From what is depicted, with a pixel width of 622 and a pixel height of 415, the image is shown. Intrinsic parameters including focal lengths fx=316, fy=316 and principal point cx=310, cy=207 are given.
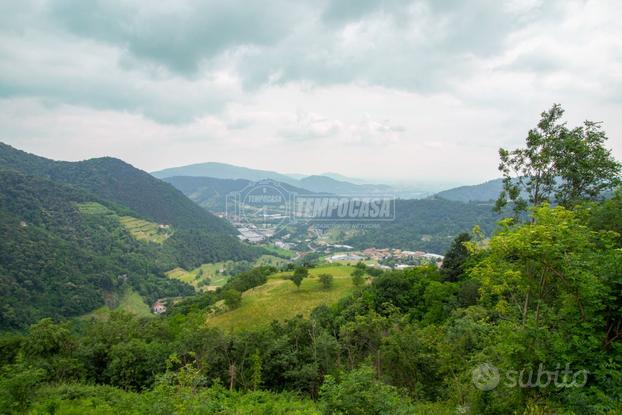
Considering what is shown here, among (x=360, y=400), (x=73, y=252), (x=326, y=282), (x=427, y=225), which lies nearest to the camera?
(x=360, y=400)

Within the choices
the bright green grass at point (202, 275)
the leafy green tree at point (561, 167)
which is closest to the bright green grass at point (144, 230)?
the bright green grass at point (202, 275)

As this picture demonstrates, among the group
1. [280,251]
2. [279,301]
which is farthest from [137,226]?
[279,301]

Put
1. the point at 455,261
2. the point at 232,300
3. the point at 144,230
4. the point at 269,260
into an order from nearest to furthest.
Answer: the point at 455,261, the point at 232,300, the point at 269,260, the point at 144,230

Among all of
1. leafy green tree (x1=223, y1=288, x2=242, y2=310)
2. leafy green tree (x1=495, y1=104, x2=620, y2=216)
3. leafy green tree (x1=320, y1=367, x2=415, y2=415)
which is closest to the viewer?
leafy green tree (x1=320, y1=367, x2=415, y2=415)

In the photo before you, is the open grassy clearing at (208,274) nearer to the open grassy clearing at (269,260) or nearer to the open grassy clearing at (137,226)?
the open grassy clearing at (269,260)

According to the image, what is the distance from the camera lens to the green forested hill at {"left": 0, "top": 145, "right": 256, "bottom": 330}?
76938mm

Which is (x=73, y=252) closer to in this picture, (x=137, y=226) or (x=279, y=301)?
(x=137, y=226)

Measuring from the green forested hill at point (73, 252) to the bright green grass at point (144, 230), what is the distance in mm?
988

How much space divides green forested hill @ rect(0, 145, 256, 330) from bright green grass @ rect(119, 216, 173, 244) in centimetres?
99

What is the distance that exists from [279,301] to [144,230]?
429 feet

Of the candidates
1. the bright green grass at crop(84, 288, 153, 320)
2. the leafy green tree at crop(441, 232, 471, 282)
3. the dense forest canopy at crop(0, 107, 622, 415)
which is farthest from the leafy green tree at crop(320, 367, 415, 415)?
the bright green grass at crop(84, 288, 153, 320)

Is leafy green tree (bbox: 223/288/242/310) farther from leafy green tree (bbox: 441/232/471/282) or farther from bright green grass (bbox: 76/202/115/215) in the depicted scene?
bright green grass (bbox: 76/202/115/215)

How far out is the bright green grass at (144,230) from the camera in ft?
479

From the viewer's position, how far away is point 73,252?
99.1 meters
